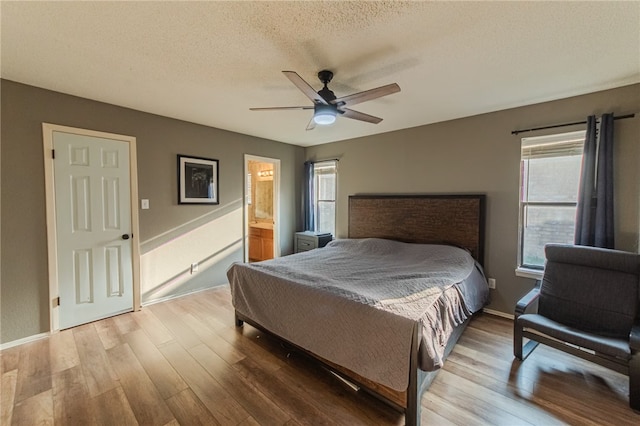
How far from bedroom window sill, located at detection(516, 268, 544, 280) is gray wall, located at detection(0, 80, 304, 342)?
354 cm

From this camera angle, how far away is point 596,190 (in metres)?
2.50

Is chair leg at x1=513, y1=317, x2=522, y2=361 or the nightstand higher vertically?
the nightstand

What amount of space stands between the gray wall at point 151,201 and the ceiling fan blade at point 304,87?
7.88ft

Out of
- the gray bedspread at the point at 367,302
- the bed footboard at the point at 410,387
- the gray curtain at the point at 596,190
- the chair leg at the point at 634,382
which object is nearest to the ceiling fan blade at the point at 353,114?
the gray bedspread at the point at 367,302

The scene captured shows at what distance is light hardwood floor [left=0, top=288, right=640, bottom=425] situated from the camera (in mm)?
1678

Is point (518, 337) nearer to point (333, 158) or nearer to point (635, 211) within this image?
point (635, 211)

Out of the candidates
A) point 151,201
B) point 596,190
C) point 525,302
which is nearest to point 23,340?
point 151,201

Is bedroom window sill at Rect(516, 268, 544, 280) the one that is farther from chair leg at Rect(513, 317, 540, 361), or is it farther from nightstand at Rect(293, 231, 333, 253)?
nightstand at Rect(293, 231, 333, 253)

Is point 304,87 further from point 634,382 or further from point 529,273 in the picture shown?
point 529,273

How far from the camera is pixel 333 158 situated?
4.84m

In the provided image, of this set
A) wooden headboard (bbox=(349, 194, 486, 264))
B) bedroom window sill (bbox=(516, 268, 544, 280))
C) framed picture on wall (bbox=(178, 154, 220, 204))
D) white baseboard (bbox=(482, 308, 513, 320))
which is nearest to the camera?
bedroom window sill (bbox=(516, 268, 544, 280))

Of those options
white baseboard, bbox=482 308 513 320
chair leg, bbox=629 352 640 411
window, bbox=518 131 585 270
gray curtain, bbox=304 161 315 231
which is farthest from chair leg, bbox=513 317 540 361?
gray curtain, bbox=304 161 315 231

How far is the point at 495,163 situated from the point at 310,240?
2.92 m

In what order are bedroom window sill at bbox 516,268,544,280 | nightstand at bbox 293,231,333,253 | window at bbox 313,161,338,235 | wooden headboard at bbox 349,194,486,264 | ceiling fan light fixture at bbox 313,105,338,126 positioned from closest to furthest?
ceiling fan light fixture at bbox 313,105,338,126 → bedroom window sill at bbox 516,268,544,280 → wooden headboard at bbox 349,194,486,264 → nightstand at bbox 293,231,333,253 → window at bbox 313,161,338,235
